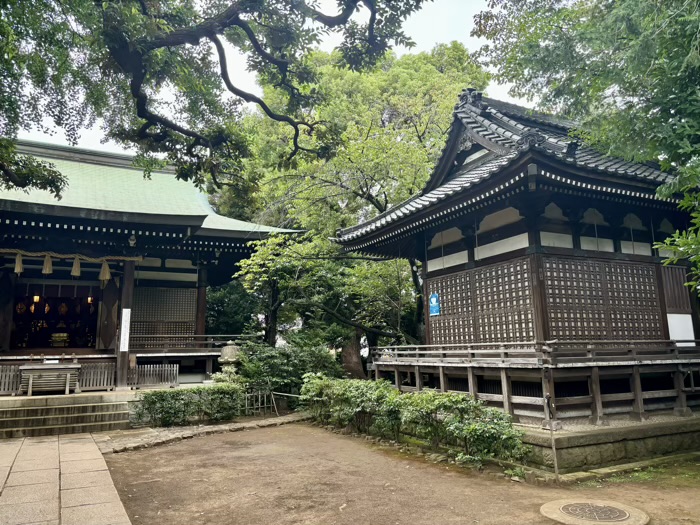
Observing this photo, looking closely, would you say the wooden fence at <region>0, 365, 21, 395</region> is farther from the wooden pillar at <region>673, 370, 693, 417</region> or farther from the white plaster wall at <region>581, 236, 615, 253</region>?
the wooden pillar at <region>673, 370, 693, 417</region>

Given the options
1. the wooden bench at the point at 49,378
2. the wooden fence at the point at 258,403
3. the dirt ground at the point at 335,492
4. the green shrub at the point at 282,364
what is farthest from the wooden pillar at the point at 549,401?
the wooden bench at the point at 49,378

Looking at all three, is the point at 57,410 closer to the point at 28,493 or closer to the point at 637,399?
the point at 28,493

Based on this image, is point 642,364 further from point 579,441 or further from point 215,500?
point 215,500

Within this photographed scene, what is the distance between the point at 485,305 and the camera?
36.4 feet

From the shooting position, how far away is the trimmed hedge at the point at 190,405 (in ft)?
39.8

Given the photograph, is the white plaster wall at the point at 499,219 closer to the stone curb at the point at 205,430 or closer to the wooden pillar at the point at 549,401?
the wooden pillar at the point at 549,401

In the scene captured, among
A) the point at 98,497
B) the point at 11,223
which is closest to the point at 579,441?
the point at 98,497

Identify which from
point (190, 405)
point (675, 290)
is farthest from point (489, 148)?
point (190, 405)

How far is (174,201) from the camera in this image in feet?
64.6

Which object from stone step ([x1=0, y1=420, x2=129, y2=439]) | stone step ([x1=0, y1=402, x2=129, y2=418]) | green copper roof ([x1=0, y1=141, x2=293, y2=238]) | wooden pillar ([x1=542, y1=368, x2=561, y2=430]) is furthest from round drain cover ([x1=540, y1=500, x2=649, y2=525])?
green copper roof ([x1=0, y1=141, x2=293, y2=238])

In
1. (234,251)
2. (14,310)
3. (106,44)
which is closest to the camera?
(106,44)

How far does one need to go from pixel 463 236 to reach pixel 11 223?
12021 mm

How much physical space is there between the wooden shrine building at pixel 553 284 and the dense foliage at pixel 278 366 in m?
4.02

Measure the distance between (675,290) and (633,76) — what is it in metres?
6.35
